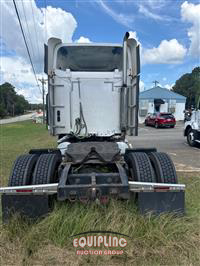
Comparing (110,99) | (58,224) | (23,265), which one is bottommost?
(23,265)

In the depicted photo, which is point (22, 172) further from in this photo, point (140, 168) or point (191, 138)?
point (191, 138)

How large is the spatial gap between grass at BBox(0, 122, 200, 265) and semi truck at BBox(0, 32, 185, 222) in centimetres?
13

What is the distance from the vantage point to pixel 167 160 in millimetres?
3324

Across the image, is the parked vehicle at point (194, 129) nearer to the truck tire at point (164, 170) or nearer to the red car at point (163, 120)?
the truck tire at point (164, 170)

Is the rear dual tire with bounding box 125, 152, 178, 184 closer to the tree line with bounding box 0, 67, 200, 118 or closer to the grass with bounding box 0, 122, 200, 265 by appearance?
the grass with bounding box 0, 122, 200, 265

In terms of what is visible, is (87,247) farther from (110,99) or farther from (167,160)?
(110,99)

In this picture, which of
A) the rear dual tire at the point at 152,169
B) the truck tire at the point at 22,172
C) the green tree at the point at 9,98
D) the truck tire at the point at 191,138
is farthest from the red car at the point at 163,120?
the green tree at the point at 9,98

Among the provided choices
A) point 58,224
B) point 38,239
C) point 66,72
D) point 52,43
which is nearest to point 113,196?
point 58,224

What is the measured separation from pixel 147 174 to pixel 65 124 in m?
1.96

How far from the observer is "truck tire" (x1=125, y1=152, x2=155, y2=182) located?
3.10 m

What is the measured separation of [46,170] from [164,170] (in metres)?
1.48

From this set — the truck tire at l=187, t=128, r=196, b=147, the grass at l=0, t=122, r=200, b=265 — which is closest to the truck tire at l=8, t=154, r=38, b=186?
the grass at l=0, t=122, r=200, b=265

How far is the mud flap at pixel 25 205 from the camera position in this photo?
2.84 metres

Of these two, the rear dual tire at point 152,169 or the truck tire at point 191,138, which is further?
the truck tire at point 191,138
